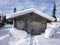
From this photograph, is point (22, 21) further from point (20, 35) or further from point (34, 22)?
point (20, 35)

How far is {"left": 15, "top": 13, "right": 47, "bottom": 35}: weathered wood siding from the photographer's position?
57.6ft

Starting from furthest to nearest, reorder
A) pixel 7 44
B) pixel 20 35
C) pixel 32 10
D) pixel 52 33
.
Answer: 1. pixel 32 10
2. pixel 52 33
3. pixel 20 35
4. pixel 7 44

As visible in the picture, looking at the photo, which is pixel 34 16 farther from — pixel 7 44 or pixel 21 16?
pixel 7 44

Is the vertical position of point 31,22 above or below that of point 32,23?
above

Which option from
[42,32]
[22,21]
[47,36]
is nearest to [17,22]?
[22,21]

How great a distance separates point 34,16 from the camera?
17.6 m

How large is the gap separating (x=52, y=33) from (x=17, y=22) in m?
5.15

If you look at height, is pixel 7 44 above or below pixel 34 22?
below

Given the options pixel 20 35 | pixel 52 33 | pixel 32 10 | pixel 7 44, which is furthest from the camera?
pixel 32 10

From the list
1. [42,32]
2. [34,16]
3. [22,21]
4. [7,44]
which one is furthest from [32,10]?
[7,44]

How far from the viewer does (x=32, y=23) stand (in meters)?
17.8

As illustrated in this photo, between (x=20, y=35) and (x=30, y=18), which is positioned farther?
(x=30, y=18)

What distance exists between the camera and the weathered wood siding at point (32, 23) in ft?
57.6

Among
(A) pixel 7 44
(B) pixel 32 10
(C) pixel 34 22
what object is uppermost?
(B) pixel 32 10
